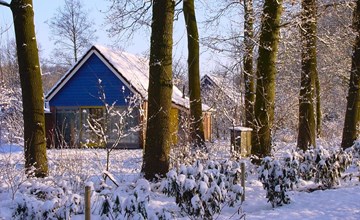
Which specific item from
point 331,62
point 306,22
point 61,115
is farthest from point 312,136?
point 61,115

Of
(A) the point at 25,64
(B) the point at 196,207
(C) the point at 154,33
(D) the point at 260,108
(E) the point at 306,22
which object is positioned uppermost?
(E) the point at 306,22

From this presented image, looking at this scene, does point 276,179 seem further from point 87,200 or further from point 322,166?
point 87,200

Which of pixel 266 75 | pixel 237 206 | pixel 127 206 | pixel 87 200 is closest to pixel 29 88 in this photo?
pixel 87 200

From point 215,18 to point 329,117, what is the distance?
95.1 feet

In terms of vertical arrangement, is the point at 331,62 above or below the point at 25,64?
above

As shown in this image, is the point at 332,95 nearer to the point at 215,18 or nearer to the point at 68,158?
the point at 215,18

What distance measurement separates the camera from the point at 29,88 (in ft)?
30.1

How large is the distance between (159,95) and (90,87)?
624 inches

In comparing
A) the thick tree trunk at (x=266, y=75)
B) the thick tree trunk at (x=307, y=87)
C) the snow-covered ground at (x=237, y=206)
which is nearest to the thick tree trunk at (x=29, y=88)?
the snow-covered ground at (x=237, y=206)

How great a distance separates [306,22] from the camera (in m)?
13.5

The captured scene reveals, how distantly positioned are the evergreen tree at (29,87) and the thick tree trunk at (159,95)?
2.26m

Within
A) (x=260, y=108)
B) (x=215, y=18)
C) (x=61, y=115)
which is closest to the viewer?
(x=260, y=108)

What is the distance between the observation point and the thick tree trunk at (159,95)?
9.05m

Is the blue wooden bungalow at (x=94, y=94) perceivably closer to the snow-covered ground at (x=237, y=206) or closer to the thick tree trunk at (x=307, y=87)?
the thick tree trunk at (x=307, y=87)
